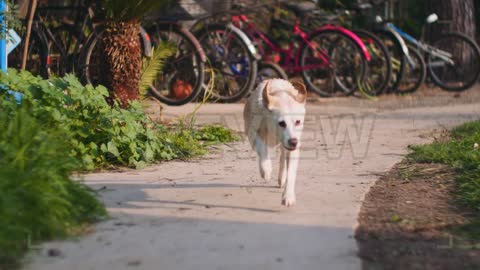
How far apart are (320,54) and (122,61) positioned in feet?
17.0

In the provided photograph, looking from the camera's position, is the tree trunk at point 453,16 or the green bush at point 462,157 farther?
the tree trunk at point 453,16

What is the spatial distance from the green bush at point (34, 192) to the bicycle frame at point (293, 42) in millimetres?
6685

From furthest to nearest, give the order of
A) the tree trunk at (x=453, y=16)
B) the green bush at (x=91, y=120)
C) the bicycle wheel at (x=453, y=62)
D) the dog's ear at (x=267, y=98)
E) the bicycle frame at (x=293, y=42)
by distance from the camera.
→ 1. the tree trunk at (x=453, y=16)
2. the bicycle wheel at (x=453, y=62)
3. the bicycle frame at (x=293, y=42)
4. the green bush at (x=91, y=120)
5. the dog's ear at (x=267, y=98)

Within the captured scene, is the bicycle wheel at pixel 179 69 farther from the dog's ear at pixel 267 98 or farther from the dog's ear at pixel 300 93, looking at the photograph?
the dog's ear at pixel 267 98

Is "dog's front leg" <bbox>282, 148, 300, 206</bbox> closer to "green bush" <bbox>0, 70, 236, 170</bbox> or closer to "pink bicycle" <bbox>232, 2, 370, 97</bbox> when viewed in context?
"green bush" <bbox>0, 70, 236, 170</bbox>

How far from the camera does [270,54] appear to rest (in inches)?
510

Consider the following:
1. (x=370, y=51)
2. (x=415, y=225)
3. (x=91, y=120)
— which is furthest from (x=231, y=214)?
(x=370, y=51)

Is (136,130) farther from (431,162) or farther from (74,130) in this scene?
(431,162)

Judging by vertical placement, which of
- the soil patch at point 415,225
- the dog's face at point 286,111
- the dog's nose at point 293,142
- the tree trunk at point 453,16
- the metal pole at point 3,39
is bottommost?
the soil patch at point 415,225

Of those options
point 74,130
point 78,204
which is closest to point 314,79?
point 74,130

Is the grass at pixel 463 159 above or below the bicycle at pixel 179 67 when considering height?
below

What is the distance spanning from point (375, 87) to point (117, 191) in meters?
7.64

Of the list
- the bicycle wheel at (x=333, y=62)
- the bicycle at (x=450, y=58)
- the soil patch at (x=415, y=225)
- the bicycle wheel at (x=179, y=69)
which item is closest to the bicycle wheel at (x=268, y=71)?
the bicycle wheel at (x=333, y=62)

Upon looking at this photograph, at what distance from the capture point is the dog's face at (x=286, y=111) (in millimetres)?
5508
